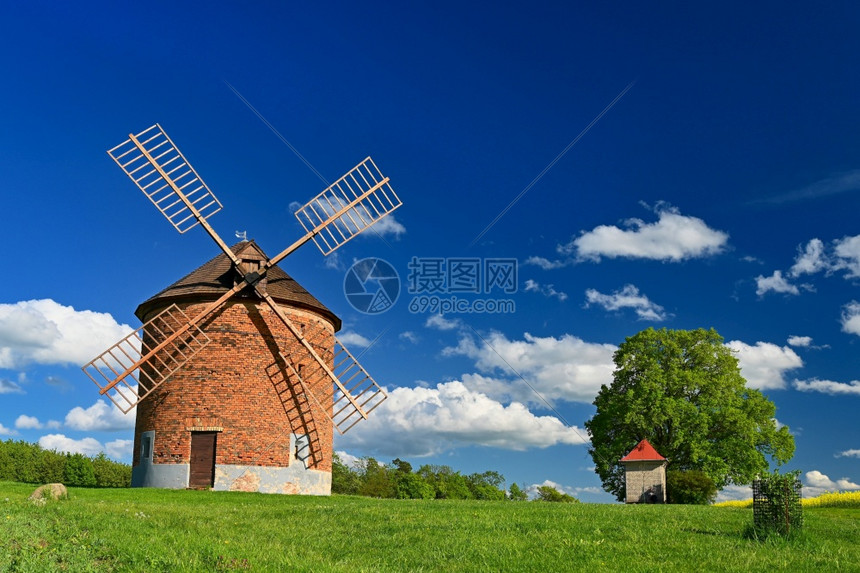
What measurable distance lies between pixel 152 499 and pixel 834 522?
16.9 metres

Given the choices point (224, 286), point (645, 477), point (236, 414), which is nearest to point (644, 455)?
point (645, 477)

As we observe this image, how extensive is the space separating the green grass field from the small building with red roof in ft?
38.4

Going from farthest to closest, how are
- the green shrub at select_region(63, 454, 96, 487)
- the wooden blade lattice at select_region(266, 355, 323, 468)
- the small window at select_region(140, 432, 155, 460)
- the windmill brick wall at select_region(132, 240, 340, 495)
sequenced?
the green shrub at select_region(63, 454, 96, 487)
the wooden blade lattice at select_region(266, 355, 323, 468)
the small window at select_region(140, 432, 155, 460)
the windmill brick wall at select_region(132, 240, 340, 495)

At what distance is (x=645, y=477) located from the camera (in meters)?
27.4

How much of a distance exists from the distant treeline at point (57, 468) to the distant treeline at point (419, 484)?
1580 centimetres

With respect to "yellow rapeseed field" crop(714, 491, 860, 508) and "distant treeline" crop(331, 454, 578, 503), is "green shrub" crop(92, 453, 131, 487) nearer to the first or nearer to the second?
"distant treeline" crop(331, 454, 578, 503)

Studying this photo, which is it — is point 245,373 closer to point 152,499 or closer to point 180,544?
point 152,499

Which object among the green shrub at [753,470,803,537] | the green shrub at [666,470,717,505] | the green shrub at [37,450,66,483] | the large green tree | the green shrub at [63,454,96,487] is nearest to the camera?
the green shrub at [753,470,803,537]

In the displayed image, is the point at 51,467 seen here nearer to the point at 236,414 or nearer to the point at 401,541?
the point at 236,414

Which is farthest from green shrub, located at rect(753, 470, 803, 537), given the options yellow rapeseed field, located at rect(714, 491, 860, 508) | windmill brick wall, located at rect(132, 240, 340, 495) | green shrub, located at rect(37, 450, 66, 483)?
green shrub, located at rect(37, 450, 66, 483)

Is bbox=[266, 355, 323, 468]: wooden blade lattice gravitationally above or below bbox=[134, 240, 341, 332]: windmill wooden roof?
below

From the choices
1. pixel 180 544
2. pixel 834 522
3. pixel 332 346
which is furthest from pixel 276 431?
pixel 834 522

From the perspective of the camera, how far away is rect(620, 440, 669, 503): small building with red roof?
2727cm

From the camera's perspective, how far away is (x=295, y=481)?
25.5 meters
